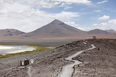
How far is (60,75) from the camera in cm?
1778

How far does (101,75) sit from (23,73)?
10.5 m

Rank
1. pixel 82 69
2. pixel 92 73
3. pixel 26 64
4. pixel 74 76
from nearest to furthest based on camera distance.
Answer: pixel 74 76, pixel 92 73, pixel 82 69, pixel 26 64

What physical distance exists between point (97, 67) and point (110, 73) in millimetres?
2909

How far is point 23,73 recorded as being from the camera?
2139cm

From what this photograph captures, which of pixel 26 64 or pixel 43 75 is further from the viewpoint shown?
pixel 26 64

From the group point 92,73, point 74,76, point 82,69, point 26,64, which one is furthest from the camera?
point 26,64

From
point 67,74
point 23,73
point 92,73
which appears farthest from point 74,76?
point 23,73

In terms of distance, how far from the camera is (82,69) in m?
20.4

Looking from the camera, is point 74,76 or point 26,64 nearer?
point 74,76

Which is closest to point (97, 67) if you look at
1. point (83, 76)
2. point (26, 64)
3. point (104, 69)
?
point (104, 69)

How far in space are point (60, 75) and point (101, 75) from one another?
483cm

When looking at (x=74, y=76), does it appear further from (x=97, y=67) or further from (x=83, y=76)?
(x=97, y=67)

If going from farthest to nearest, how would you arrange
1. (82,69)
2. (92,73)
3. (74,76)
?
(82,69) < (92,73) < (74,76)

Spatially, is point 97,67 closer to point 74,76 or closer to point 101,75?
point 101,75
